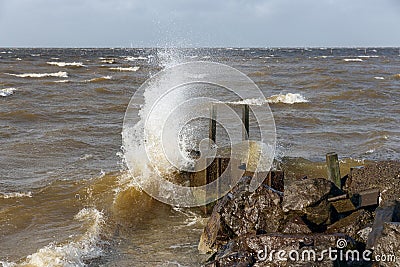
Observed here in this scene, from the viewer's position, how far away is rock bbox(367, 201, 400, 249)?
17.1 ft

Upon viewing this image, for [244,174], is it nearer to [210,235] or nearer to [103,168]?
[210,235]

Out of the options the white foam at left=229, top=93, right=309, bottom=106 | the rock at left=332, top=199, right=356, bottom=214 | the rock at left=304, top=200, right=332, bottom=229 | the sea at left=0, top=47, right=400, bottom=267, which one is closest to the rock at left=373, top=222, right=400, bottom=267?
the rock at left=304, top=200, right=332, bottom=229

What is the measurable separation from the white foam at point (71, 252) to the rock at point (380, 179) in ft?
12.7

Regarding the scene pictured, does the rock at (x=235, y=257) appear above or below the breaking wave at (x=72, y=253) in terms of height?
above

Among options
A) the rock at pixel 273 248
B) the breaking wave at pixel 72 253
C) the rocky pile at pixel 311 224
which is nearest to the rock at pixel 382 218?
the rocky pile at pixel 311 224

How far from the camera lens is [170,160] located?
9.77 metres

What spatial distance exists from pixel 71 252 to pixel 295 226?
9.83 ft

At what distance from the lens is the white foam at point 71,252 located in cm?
625

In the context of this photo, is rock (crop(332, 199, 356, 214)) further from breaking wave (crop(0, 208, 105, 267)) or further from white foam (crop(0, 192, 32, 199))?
white foam (crop(0, 192, 32, 199))

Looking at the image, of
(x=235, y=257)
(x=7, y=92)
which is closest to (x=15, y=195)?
(x=235, y=257)

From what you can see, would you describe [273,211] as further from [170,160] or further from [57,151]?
[57,151]

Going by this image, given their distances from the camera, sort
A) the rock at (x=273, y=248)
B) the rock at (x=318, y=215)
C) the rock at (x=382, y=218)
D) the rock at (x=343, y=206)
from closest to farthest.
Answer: the rock at (x=273, y=248)
the rock at (x=382, y=218)
the rock at (x=318, y=215)
the rock at (x=343, y=206)

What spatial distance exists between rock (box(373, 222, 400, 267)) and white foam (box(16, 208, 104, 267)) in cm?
365

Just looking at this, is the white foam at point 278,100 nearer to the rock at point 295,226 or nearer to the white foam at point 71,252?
the white foam at point 71,252
